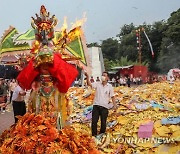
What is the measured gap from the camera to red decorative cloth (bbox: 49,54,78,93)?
4.61 meters

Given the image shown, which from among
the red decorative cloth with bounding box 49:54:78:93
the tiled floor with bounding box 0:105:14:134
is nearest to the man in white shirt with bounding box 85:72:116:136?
the tiled floor with bounding box 0:105:14:134

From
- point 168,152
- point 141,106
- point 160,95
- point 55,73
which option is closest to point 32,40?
point 55,73

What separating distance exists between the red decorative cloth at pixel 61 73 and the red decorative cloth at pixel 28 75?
0.22m

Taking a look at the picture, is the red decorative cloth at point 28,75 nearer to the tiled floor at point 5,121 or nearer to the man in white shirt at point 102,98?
the man in white shirt at point 102,98

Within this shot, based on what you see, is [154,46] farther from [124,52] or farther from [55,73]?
[55,73]

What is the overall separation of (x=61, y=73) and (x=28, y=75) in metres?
0.42

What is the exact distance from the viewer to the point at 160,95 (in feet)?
44.8

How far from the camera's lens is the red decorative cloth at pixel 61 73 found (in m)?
4.61

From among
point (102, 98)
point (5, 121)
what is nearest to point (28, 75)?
point (102, 98)

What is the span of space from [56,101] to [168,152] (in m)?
2.92

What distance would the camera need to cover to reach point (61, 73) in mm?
4633

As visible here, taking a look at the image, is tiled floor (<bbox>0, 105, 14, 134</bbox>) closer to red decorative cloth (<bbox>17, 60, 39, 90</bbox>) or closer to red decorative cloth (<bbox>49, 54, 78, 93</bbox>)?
red decorative cloth (<bbox>17, 60, 39, 90</bbox>)

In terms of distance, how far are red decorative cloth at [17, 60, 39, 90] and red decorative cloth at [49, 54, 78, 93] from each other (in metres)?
0.22

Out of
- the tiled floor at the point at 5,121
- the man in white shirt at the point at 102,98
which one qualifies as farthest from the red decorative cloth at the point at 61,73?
the tiled floor at the point at 5,121
